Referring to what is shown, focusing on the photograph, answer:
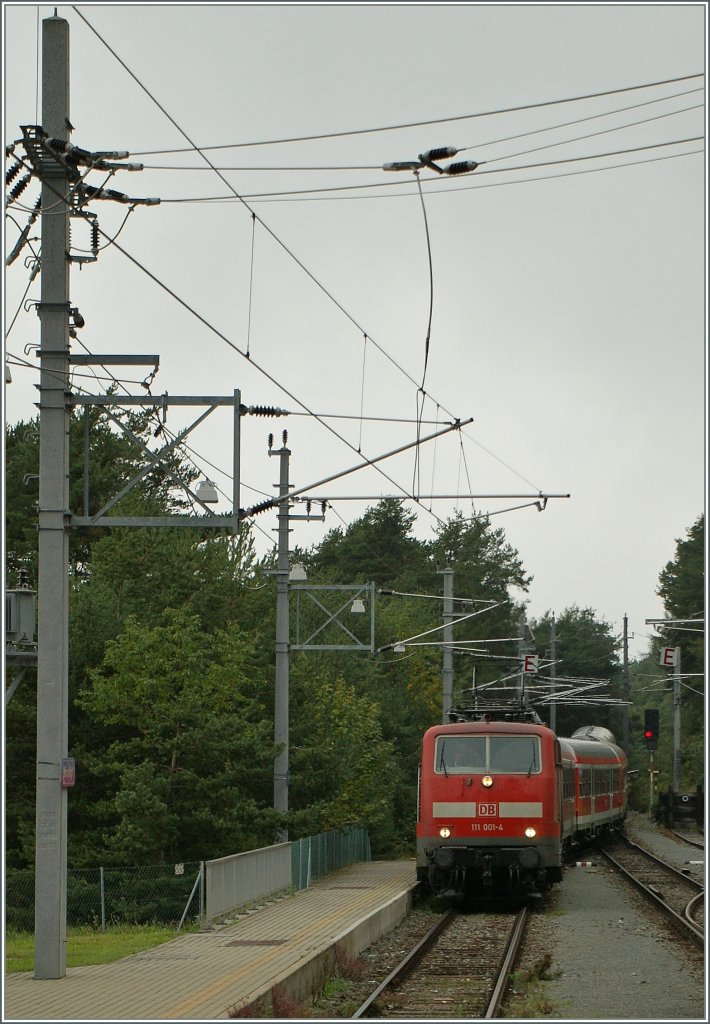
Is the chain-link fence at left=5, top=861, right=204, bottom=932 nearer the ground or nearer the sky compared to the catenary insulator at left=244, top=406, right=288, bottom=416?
nearer the ground

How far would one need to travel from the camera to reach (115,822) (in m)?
31.1

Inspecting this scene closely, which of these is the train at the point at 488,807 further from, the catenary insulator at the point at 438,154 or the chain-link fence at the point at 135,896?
the catenary insulator at the point at 438,154

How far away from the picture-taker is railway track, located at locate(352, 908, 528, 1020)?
1304cm

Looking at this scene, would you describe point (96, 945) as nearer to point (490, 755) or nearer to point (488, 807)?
point (488, 807)

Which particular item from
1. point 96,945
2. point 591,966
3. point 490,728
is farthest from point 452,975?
point 490,728

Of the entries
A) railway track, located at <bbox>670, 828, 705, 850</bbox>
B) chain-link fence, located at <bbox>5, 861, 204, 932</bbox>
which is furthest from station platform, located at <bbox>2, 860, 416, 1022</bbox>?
railway track, located at <bbox>670, 828, 705, 850</bbox>

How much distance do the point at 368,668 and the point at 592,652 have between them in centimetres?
4742

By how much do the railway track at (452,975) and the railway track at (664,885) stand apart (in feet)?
7.16

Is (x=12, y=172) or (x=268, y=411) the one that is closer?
(x=12, y=172)

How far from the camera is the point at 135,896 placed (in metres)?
21.9

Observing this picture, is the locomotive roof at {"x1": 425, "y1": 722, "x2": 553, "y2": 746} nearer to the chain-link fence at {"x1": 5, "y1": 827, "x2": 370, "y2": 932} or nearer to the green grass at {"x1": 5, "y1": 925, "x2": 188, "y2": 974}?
the chain-link fence at {"x1": 5, "y1": 827, "x2": 370, "y2": 932}

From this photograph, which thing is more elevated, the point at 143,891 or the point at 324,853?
the point at 143,891

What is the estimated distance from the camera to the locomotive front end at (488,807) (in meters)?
21.9

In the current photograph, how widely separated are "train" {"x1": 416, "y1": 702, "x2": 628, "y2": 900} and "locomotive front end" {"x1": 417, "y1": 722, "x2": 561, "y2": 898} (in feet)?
0.05
